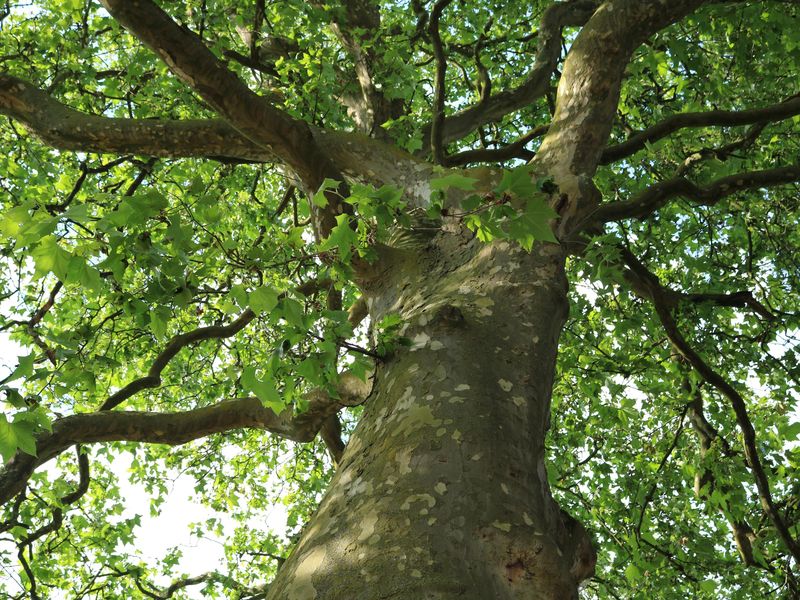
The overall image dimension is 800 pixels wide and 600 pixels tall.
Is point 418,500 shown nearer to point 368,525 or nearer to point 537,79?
point 368,525

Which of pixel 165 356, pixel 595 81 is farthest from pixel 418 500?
pixel 165 356

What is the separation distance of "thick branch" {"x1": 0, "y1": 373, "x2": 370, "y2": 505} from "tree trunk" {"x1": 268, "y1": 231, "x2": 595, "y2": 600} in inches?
67.7

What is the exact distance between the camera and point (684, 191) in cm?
536

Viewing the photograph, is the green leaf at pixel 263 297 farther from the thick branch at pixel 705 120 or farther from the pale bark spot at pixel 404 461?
the thick branch at pixel 705 120

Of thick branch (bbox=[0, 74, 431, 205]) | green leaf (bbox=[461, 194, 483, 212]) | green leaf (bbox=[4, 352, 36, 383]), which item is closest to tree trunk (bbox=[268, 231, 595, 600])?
green leaf (bbox=[461, 194, 483, 212])

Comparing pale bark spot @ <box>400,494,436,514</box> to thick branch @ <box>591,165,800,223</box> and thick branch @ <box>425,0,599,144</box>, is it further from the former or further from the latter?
thick branch @ <box>425,0,599,144</box>

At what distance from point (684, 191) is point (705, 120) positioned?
2.02ft

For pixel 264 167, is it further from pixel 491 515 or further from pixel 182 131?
pixel 491 515

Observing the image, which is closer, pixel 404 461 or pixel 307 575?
pixel 307 575

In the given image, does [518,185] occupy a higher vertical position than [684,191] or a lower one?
lower

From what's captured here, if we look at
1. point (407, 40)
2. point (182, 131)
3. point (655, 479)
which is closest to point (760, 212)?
point (655, 479)

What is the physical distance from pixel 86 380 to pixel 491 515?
7.62 feet

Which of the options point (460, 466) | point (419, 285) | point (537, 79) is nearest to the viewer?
point (460, 466)

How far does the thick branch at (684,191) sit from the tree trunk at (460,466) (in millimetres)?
1809
